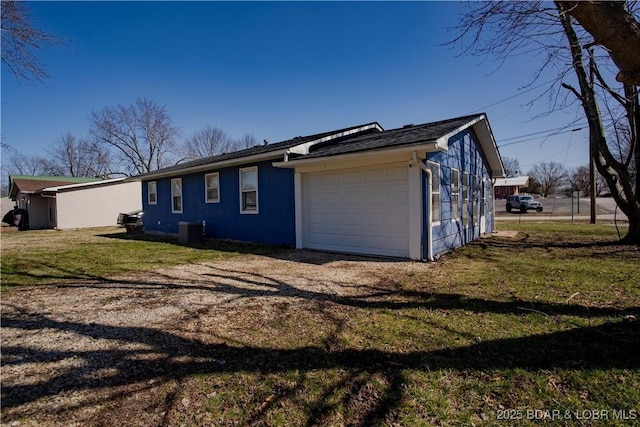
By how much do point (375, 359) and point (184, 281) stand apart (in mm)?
4073

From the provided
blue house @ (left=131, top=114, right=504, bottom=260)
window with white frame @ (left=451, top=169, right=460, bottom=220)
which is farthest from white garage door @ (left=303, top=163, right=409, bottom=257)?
window with white frame @ (left=451, top=169, right=460, bottom=220)

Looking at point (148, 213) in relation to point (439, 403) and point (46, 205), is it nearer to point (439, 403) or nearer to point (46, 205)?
point (46, 205)

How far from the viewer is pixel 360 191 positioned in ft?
26.7

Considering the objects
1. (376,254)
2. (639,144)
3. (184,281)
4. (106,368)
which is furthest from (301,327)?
(639,144)

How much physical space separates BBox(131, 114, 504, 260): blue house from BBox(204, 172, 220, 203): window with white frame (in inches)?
1.5

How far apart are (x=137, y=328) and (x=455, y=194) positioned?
8.65 m

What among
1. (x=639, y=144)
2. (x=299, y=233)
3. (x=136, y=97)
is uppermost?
(x=136, y=97)

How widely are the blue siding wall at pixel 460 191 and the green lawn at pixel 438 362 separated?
2.98 m

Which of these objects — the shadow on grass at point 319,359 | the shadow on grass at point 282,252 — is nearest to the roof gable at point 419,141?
the shadow on grass at point 282,252

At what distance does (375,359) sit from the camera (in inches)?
109

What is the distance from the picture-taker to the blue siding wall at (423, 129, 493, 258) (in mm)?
8047

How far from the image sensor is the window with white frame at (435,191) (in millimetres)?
Result: 7642

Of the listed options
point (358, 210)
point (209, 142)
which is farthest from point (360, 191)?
point (209, 142)

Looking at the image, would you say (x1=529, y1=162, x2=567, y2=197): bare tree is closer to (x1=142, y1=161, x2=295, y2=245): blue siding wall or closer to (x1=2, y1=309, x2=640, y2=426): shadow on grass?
(x1=142, y1=161, x2=295, y2=245): blue siding wall
